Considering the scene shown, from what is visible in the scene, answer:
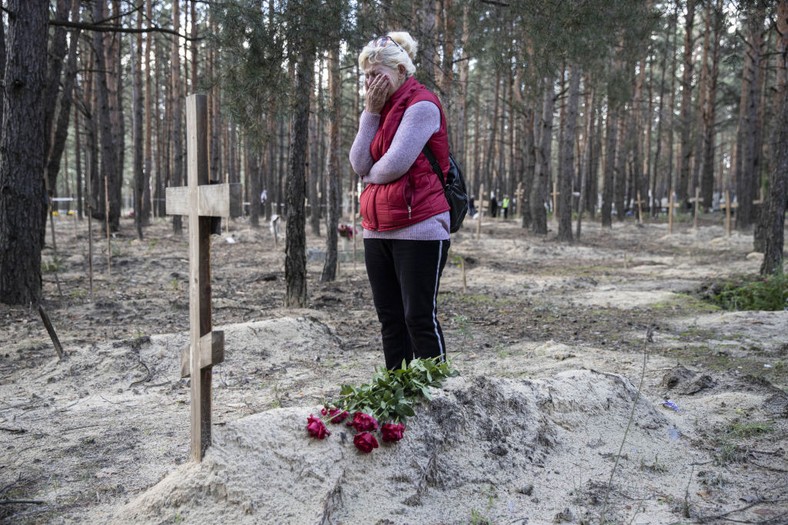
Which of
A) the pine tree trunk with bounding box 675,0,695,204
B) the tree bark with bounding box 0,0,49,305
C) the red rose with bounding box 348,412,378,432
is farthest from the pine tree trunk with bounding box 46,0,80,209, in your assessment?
the pine tree trunk with bounding box 675,0,695,204

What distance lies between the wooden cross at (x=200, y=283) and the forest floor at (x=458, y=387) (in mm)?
164

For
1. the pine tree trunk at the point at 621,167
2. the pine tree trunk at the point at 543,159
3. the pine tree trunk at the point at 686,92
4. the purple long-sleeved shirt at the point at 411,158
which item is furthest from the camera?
the pine tree trunk at the point at 621,167

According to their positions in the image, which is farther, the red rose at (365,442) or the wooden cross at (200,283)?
the red rose at (365,442)

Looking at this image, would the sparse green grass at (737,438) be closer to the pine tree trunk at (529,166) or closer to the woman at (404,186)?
the woman at (404,186)

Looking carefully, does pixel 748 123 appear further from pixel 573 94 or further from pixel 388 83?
pixel 388 83

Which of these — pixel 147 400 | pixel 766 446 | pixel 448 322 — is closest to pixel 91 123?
pixel 448 322

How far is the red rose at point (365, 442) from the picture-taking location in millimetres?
2705

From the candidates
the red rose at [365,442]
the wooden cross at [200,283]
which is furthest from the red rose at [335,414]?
the wooden cross at [200,283]

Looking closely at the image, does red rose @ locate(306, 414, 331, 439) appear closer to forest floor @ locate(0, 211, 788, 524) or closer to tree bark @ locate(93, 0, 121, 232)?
forest floor @ locate(0, 211, 788, 524)

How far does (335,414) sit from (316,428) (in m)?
0.15

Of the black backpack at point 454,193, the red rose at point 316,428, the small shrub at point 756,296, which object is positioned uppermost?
the black backpack at point 454,193

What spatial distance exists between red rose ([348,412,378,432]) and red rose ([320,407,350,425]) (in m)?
0.06

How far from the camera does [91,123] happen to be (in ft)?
54.9

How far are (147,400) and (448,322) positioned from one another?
3.69m
